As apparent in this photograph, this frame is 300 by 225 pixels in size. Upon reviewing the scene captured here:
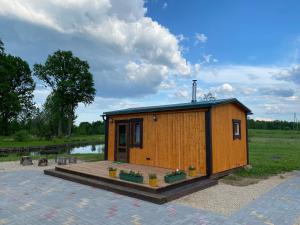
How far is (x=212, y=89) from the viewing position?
104ft

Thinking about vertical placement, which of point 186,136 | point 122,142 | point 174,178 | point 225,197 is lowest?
point 225,197

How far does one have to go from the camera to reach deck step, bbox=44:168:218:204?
5680mm

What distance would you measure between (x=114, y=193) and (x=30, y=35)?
481 inches

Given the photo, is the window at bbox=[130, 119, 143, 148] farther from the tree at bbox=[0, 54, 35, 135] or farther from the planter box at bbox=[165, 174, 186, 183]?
the tree at bbox=[0, 54, 35, 135]

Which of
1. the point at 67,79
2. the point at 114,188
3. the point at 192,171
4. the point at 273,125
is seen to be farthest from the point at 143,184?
the point at 273,125

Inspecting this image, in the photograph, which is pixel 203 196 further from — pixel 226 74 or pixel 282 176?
pixel 226 74

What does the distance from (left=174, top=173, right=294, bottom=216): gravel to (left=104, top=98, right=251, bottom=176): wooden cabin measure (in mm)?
1006

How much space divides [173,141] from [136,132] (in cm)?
205

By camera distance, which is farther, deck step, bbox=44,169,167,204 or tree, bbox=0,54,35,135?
tree, bbox=0,54,35,135

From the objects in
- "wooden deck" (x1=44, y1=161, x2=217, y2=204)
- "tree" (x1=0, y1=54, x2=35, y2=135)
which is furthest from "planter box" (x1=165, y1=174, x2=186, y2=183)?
"tree" (x1=0, y1=54, x2=35, y2=135)

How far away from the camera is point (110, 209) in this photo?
5.08 m

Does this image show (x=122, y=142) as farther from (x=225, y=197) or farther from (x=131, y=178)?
(x=225, y=197)

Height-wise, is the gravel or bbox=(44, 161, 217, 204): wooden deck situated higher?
bbox=(44, 161, 217, 204): wooden deck

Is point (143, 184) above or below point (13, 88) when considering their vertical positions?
below
